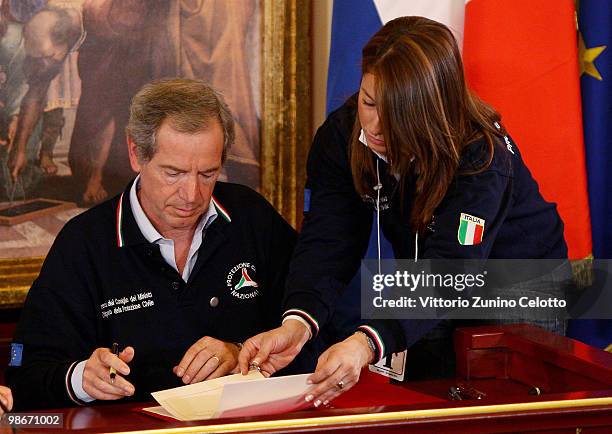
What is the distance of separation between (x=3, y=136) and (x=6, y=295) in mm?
519

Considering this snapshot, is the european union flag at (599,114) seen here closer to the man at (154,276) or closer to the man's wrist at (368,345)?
the man at (154,276)

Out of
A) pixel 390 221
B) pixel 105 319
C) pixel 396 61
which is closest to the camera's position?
pixel 396 61

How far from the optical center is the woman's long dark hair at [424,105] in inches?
90.1

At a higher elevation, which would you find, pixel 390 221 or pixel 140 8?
pixel 140 8

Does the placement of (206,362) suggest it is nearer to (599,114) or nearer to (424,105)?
(424,105)

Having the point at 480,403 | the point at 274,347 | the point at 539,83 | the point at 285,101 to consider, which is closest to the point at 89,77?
the point at 285,101

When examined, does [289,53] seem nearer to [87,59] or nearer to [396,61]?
Answer: [87,59]

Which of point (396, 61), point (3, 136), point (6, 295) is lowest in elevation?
point (6, 295)

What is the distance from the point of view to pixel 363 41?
11.2 ft

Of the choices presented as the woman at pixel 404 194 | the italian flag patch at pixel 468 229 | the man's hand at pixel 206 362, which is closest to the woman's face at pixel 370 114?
the woman at pixel 404 194

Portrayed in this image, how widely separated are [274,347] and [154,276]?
41 centimetres

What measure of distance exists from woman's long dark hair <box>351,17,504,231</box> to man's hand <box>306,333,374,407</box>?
1.51 feet

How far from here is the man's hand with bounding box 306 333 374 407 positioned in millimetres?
1992

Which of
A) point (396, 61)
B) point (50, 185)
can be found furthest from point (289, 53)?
point (396, 61)
